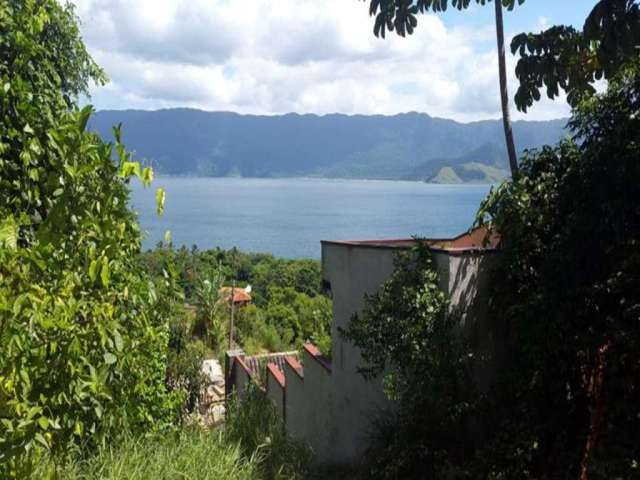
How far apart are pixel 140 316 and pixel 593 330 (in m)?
3.10

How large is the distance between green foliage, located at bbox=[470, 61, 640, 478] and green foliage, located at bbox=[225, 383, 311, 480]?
1.52 metres

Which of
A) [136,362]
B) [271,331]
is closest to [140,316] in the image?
[136,362]

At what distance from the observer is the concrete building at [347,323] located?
5.05 meters

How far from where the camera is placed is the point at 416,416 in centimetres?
481

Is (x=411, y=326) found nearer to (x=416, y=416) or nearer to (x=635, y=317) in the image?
(x=416, y=416)

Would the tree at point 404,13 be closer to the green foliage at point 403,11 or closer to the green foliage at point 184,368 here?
the green foliage at point 403,11

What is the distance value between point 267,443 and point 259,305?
25.5 meters

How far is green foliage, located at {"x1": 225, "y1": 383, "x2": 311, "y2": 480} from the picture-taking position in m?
4.53

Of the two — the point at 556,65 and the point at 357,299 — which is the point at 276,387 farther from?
the point at 556,65

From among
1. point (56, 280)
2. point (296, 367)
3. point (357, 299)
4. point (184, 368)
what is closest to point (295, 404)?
point (296, 367)

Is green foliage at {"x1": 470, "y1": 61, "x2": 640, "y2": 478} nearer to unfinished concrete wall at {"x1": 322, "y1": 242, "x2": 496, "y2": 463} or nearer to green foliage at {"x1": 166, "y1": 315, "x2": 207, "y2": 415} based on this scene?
unfinished concrete wall at {"x1": 322, "y1": 242, "x2": 496, "y2": 463}

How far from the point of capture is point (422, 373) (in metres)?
4.74

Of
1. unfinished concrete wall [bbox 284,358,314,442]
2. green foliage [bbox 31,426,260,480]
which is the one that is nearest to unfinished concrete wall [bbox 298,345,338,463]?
unfinished concrete wall [bbox 284,358,314,442]

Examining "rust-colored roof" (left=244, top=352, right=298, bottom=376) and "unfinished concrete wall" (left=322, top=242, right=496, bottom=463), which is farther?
"rust-colored roof" (left=244, top=352, right=298, bottom=376)
